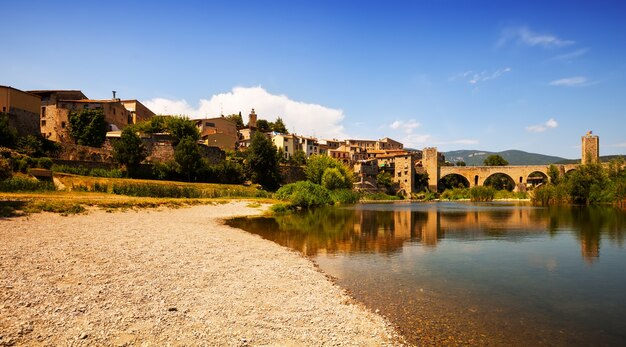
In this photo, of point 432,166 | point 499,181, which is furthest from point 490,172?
point 499,181

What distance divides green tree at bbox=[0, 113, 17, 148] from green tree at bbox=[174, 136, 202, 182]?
1913 cm

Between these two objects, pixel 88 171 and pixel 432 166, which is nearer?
pixel 88 171

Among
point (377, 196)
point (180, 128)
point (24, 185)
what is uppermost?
point (180, 128)

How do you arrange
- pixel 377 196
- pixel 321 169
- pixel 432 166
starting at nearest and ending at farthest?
pixel 321 169 < pixel 377 196 < pixel 432 166

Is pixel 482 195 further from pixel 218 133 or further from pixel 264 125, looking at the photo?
pixel 264 125

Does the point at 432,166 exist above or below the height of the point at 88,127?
below

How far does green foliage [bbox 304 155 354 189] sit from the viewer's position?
76.8 m

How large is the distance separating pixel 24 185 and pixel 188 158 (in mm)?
24979

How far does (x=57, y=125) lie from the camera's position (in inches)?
2559

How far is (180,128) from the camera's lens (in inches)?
2682

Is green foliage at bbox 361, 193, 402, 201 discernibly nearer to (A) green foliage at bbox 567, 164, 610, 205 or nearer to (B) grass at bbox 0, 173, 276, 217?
(B) grass at bbox 0, 173, 276, 217

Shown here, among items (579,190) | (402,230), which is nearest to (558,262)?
(402,230)

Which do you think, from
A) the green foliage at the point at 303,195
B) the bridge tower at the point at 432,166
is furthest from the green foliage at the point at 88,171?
the bridge tower at the point at 432,166

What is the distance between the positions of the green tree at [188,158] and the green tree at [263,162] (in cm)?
1103
